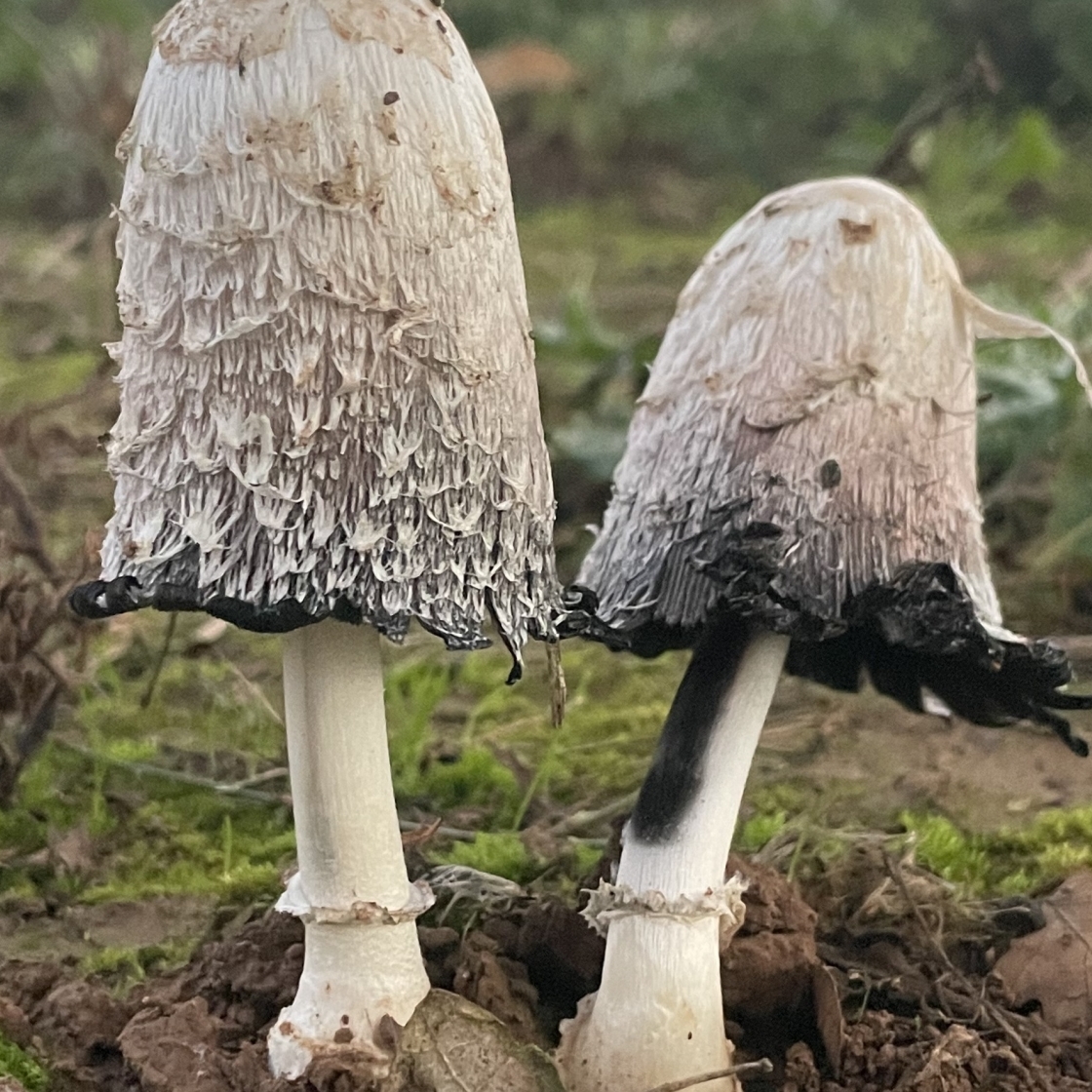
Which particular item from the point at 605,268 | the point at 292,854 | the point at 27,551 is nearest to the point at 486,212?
the point at 292,854

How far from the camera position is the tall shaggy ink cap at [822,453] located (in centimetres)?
190

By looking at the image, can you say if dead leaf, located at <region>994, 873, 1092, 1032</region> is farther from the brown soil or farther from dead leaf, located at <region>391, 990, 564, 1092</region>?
dead leaf, located at <region>391, 990, 564, 1092</region>

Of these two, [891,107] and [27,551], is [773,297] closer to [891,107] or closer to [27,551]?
[27,551]

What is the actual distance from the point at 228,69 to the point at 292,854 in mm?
1579

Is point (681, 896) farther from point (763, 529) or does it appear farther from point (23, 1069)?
point (23, 1069)

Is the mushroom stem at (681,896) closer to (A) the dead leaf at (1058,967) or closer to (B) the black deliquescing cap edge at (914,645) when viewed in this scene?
(B) the black deliquescing cap edge at (914,645)

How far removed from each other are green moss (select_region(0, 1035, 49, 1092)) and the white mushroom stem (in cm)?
34

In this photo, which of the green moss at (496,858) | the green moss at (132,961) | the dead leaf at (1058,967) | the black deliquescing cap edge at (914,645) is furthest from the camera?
the green moss at (496,858)

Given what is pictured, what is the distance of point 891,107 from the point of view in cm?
891

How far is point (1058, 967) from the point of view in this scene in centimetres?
222

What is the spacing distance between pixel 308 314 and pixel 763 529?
0.67 meters

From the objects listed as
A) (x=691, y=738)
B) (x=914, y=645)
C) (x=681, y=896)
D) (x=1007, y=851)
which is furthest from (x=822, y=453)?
(x=1007, y=851)

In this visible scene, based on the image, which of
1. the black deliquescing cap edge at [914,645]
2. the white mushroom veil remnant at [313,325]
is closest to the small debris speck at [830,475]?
the black deliquescing cap edge at [914,645]

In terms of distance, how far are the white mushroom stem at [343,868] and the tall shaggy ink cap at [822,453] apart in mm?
337
